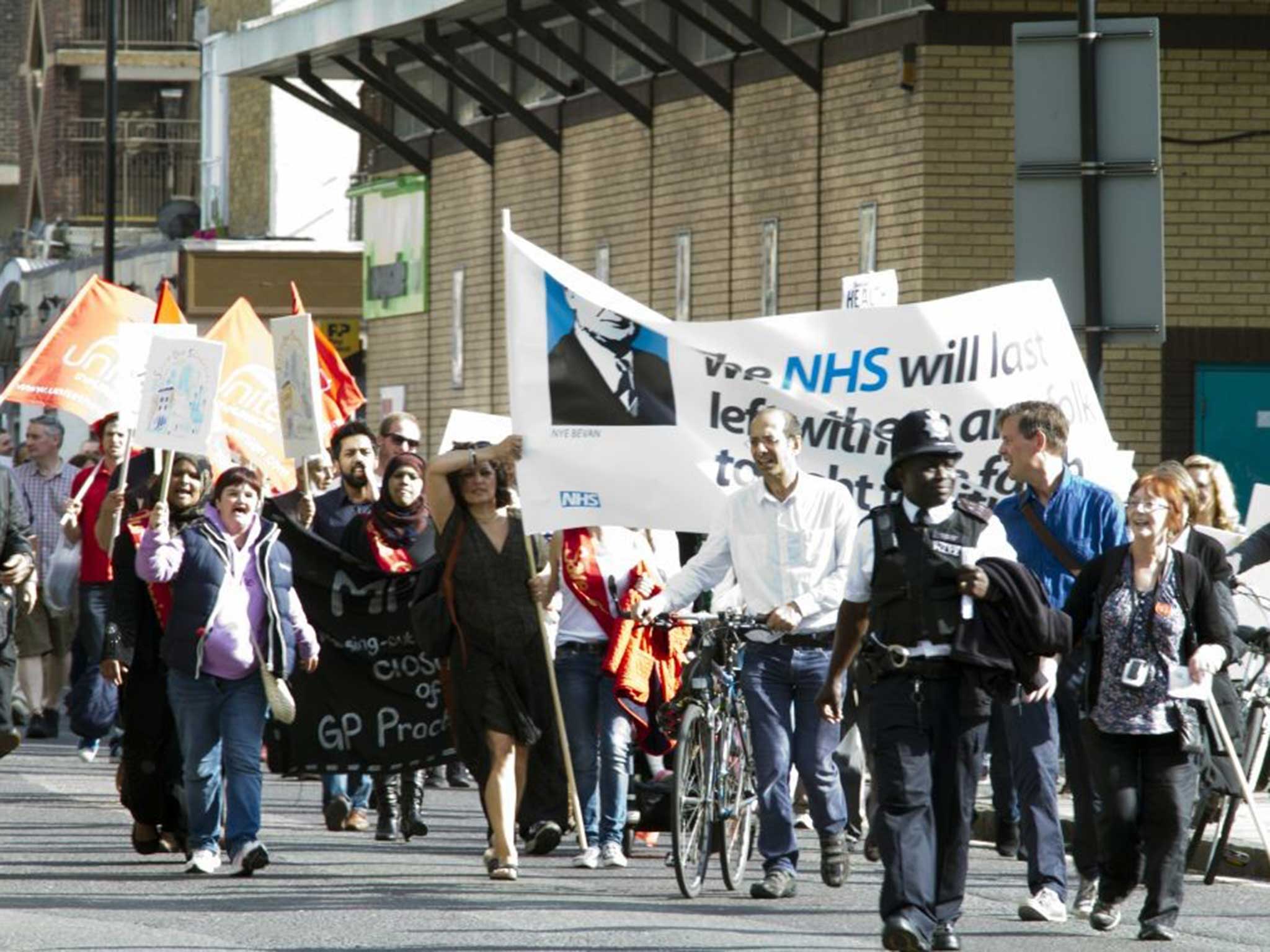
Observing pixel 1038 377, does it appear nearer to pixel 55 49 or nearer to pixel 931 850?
pixel 931 850

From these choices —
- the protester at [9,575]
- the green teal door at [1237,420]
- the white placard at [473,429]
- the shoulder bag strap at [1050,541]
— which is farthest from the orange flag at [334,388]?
the shoulder bag strap at [1050,541]

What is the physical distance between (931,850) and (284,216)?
117ft

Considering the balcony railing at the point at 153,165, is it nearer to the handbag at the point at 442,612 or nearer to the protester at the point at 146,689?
the protester at the point at 146,689

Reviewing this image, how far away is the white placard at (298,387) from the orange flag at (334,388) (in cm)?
252

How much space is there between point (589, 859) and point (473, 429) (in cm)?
319

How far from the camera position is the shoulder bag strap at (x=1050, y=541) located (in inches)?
459

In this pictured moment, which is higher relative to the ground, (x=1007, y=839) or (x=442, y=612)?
(x=442, y=612)

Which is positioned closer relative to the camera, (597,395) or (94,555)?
(597,395)

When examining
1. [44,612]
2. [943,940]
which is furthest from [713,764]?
[44,612]

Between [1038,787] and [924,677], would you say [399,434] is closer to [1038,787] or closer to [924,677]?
[1038,787]

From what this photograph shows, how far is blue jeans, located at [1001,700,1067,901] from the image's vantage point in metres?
11.2

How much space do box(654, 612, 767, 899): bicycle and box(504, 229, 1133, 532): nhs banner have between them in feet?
2.36

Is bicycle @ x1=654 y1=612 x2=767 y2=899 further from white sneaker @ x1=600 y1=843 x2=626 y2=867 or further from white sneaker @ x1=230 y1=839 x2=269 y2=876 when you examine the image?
white sneaker @ x1=230 y1=839 x2=269 y2=876

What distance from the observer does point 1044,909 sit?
11188 millimetres
